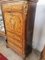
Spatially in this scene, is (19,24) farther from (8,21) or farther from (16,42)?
(16,42)

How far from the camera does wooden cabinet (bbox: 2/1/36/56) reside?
1356 mm

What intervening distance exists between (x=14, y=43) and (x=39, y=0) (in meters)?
0.80

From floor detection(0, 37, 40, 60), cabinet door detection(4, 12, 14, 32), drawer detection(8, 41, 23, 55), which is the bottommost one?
floor detection(0, 37, 40, 60)

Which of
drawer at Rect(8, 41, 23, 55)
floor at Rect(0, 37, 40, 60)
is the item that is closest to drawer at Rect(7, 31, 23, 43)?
drawer at Rect(8, 41, 23, 55)

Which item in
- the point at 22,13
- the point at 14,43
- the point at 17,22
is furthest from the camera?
the point at 14,43

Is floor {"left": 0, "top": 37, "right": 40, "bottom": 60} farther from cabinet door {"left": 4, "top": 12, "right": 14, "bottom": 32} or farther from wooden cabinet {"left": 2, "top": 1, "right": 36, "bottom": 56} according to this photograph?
cabinet door {"left": 4, "top": 12, "right": 14, "bottom": 32}

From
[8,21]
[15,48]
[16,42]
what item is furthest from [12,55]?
[8,21]

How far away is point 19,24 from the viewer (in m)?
1.49

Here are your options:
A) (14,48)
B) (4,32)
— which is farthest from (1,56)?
(4,32)

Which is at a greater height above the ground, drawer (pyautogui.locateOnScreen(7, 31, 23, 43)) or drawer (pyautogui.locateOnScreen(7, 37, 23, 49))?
drawer (pyautogui.locateOnScreen(7, 31, 23, 43))

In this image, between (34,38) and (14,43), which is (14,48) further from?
(34,38)

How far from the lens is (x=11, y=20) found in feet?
5.30

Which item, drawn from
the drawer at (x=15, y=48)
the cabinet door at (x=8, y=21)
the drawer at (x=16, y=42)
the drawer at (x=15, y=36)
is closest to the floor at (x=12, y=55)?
the drawer at (x=15, y=48)

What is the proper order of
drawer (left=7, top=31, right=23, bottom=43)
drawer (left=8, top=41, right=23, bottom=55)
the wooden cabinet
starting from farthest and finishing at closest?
drawer (left=8, top=41, right=23, bottom=55) < drawer (left=7, top=31, right=23, bottom=43) < the wooden cabinet
